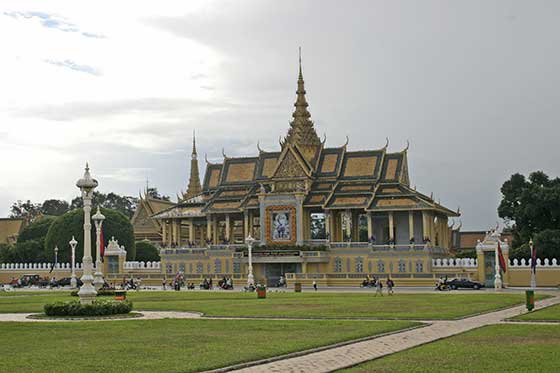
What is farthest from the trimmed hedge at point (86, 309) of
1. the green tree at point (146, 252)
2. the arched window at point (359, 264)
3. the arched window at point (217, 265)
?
the green tree at point (146, 252)

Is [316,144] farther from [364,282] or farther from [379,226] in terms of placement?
[364,282]

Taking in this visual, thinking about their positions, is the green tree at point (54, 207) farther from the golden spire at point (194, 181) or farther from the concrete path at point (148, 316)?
the concrete path at point (148, 316)

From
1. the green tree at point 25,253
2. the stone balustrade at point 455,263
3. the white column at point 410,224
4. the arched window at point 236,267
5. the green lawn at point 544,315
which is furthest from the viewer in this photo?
the green tree at point 25,253

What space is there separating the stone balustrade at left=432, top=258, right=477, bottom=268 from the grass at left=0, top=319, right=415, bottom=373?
43.2 metres

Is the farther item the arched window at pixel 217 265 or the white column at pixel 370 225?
the arched window at pixel 217 265

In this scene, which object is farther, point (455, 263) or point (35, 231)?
point (35, 231)

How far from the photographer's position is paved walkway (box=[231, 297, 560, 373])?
17703 mm

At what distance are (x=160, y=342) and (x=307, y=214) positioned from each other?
199ft

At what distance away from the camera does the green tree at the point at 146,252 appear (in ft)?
332

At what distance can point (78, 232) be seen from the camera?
90750mm

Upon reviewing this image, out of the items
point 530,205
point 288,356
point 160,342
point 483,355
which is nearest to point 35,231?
point 530,205

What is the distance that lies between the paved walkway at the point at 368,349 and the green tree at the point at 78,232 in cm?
6744

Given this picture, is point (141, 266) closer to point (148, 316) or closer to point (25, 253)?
point (25, 253)

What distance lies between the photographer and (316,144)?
8888 centimetres
